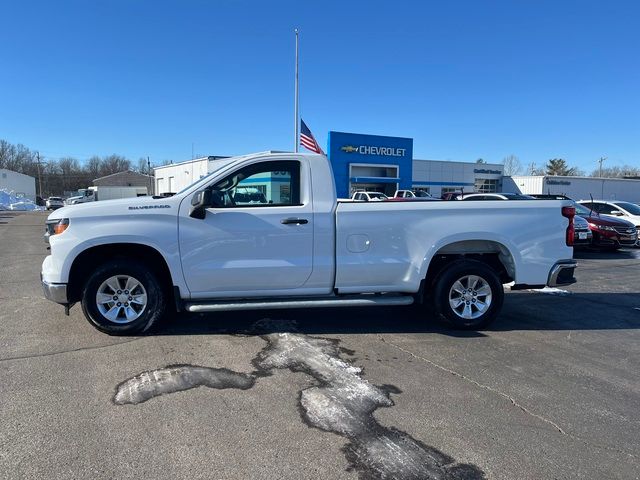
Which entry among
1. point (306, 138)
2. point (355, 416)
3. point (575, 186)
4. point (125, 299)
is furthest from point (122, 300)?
point (575, 186)

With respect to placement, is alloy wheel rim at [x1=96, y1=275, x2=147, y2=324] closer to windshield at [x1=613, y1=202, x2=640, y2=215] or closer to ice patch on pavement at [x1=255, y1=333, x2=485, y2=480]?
ice patch on pavement at [x1=255, y1=333, x2=485, y2=480]

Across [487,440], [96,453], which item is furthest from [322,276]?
[96,453]

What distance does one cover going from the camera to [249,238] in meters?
5.46

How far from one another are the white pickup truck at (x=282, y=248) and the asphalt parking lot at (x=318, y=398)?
1.43 ft

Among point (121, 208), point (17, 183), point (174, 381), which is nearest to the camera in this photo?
point (174, 381)

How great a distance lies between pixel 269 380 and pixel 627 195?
79.1 m

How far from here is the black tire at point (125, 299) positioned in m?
5.40

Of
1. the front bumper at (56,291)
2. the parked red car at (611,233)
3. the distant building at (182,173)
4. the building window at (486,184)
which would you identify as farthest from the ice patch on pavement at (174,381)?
the building window at (486,184)

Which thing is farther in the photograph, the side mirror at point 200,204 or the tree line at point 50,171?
the tree line at point 50,171

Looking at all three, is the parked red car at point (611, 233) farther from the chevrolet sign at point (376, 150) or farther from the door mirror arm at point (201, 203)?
the chevrolet sign at point (376, 150)

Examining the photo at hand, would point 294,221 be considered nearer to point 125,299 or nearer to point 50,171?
point 125,299

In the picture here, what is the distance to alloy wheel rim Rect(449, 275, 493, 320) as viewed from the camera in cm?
594

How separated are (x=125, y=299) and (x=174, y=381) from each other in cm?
166

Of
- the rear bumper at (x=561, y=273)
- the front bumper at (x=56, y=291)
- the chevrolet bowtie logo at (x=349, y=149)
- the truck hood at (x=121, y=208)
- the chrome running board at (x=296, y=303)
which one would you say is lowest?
the chrome running board at (x=296, y=303)
